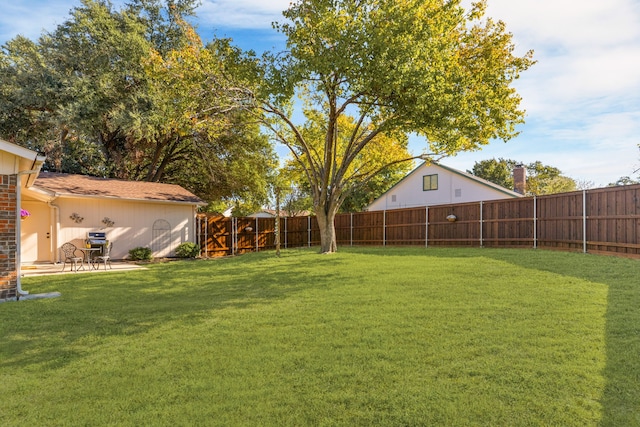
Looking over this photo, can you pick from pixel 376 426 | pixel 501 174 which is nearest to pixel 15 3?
pixel 376 426

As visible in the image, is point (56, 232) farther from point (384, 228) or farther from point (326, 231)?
point (384, 228)

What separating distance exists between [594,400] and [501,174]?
128 feet

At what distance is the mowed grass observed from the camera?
9.89 ft

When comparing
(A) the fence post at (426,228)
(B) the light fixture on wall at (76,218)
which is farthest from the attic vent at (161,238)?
(A) the fence post at (426,228)

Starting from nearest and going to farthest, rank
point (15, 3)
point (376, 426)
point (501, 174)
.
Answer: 1. point (376, 426)
2. point (15, 3)
3. point (501, 174)

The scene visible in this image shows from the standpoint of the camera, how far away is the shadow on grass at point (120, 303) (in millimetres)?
4902

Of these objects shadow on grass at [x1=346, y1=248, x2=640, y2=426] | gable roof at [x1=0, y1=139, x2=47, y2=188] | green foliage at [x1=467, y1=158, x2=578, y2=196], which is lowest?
shadow on grass at [x1=346, y1=248, x2=640, y2=426]

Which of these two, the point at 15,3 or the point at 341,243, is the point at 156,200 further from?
the point at 341,243

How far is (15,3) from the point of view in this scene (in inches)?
481

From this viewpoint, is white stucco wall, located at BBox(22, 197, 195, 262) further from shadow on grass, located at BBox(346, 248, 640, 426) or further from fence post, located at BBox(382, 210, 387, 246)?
shadow on grass, located at BBox(346, 248, 640, 426)

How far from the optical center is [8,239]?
25.2 ft

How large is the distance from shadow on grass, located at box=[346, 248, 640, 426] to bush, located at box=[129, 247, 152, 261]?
13082mm

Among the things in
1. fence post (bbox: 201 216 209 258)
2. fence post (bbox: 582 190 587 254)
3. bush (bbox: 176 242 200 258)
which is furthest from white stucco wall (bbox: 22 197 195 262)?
fence post (bbox: 582 190 587 254)

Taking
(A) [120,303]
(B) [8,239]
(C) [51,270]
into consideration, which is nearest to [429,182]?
(C) [51,270]
